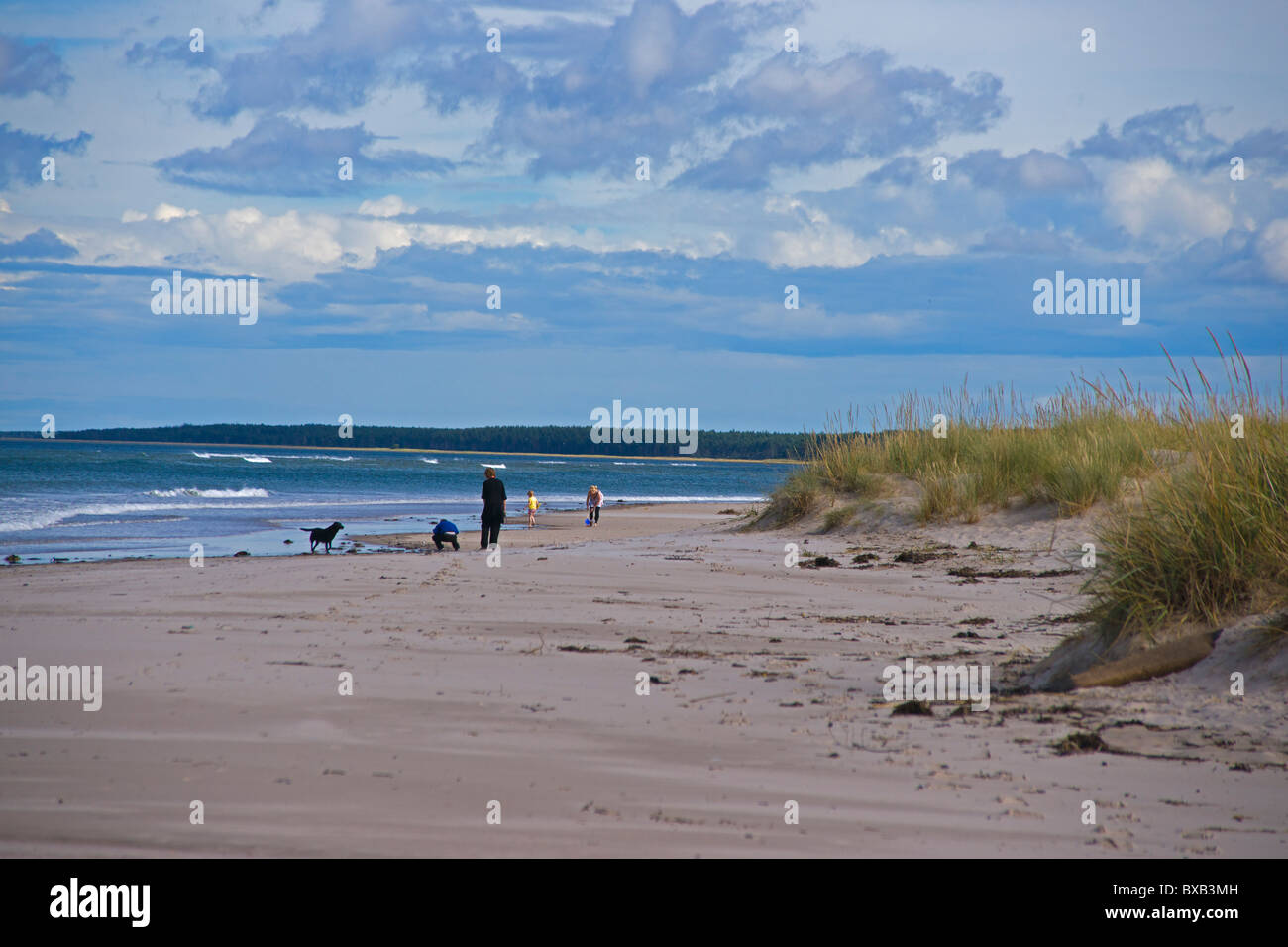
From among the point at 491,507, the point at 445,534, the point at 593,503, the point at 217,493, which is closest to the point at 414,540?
the point at 593,503

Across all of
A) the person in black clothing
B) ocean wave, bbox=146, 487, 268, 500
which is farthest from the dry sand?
ocean wave, bbox=146, 487, 268, 500

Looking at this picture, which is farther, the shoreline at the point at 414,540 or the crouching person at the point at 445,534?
the crouching person at the point at 445,534

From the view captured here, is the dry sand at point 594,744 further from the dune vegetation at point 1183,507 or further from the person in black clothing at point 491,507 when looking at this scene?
the person in black clothing at point 491,507

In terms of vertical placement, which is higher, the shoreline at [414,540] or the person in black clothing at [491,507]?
the person in black clothing at [491,507]

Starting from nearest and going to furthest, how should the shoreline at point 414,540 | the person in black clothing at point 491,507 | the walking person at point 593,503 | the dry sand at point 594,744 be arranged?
the dry sand at point 594,744
the person in black clothing at point 491,507
the shoreline at point 414,540
the walking person at point 593,503

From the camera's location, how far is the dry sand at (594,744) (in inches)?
127

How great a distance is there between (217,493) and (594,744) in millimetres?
41895

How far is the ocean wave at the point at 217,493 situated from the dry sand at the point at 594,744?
34.5m

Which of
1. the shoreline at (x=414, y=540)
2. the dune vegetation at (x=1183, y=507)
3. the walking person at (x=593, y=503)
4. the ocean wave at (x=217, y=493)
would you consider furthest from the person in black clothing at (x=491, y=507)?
the ocean wave at (x=217, y=493)

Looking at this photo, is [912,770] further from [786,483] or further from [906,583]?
[786,483]

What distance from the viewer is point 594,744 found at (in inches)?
164

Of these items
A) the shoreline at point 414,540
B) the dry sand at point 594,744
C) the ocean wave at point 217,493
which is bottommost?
the shoreline at point 414,540

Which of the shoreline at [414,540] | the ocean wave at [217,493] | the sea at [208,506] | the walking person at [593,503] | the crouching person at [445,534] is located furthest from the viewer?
the ocean wave at [217,493]
